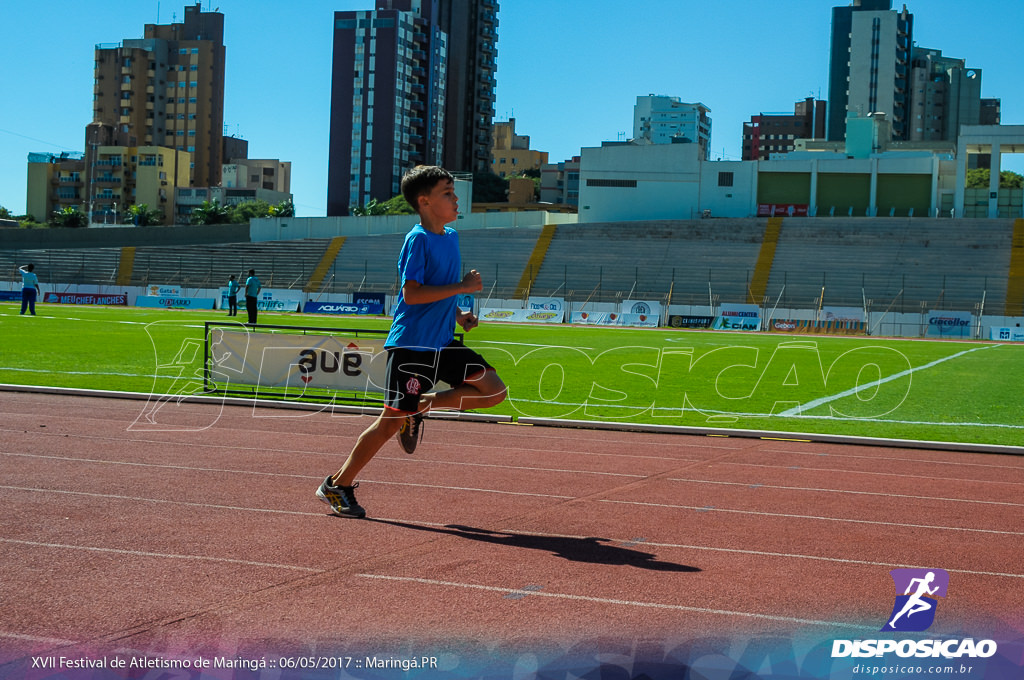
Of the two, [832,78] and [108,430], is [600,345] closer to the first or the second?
[108,430]

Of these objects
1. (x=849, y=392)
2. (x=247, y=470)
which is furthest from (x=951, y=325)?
(x=247, y=470)

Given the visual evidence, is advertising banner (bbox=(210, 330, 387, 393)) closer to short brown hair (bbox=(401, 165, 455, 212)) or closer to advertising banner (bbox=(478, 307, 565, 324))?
short brown hair (bbox=(401, 165, 455, 212))

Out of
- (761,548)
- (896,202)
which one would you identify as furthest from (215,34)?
(761,548)

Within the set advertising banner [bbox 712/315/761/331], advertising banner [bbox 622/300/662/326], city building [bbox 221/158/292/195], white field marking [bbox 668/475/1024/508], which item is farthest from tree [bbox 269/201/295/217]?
white field marking [bbox 668/475/1024/508]

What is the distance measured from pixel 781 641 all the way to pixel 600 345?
83.2 ft

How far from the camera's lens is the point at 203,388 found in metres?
14.7

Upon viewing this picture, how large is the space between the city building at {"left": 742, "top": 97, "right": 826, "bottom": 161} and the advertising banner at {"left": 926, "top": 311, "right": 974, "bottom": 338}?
13810cm

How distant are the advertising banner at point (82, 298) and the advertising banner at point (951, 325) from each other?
1654 inches

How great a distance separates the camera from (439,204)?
619cm

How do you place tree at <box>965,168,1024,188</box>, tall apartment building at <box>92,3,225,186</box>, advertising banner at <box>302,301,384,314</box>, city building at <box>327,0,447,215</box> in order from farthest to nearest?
1. tall apartment building at <box>92,3,225,186</box>
2. city building at <box>327,0,447,215</box>
3. tree at <box>965,168,1024,188</box>
4. advertising banner at <box>302,301,384,314</box>

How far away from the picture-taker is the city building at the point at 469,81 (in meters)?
135

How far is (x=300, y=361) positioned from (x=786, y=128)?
179 m

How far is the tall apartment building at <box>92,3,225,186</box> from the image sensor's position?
136 meters

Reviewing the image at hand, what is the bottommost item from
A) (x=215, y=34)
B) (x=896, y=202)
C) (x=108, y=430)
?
(x=108, y=430)
